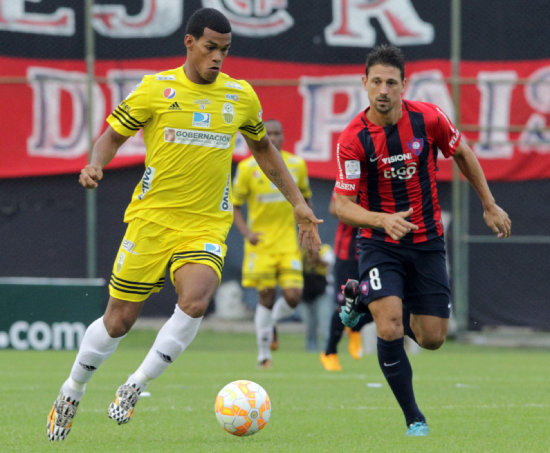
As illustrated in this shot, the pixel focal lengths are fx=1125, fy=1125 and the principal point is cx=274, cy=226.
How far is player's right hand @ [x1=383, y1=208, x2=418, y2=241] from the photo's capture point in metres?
5.93

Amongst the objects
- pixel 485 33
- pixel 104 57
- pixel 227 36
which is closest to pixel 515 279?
pixel 485 33

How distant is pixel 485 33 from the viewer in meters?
15.3

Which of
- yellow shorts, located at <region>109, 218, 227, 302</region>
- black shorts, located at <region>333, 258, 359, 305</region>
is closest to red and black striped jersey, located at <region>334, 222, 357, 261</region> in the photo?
black shorts, located at <region>333, 258, 359, 305</region>

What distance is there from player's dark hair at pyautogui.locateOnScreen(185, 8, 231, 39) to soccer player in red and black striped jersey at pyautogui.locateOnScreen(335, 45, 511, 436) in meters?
0.90

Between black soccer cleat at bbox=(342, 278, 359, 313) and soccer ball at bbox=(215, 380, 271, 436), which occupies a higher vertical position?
black soccer cleat at bbox=(342, 278, 359, 313)

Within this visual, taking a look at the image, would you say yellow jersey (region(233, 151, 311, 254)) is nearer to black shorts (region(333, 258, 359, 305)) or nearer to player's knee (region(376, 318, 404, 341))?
black shorts (region(333, 258, 359, 305))

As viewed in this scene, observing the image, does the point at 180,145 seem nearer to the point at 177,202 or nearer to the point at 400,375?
the point at 177,202

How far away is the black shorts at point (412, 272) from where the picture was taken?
6.51 m

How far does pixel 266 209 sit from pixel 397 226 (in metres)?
6.61

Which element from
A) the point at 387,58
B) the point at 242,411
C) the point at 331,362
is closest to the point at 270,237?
the point at 331,362

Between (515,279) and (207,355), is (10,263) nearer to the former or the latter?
(207,355)

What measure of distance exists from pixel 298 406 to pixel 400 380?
65.8 inches

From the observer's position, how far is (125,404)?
19.2 feet

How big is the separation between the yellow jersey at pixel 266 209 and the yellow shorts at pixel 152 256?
6.09 meters
